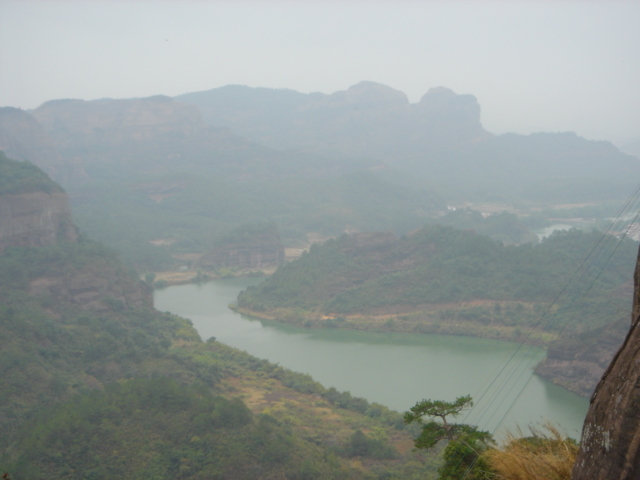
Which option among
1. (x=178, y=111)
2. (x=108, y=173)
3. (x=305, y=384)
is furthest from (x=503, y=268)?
(x=178, y=111)

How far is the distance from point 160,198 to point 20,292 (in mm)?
50146

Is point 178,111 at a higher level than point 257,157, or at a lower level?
higher

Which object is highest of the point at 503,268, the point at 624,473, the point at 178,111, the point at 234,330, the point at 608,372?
the point at 178,111

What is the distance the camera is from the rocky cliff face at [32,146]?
70750 mm

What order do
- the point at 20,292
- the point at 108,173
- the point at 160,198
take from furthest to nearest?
the point at 108,173
the point at 160,198
the point at 20,292

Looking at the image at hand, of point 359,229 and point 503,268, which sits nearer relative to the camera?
point 503,268

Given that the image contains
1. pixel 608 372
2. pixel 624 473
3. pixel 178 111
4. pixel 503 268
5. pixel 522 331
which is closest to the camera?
pixel 624 473

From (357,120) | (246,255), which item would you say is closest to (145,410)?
(246,255)

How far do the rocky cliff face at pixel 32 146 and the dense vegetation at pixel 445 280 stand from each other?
4342 centimetres

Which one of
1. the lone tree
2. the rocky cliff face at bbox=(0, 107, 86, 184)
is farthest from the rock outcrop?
the lone tree

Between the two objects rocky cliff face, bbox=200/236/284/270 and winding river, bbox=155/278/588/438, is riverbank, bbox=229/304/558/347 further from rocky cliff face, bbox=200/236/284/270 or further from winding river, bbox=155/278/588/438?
rocky cliff face, bbox=200/236/284/270

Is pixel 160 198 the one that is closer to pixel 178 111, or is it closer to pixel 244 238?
pixel 244 238

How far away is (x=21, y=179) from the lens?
32656 mm

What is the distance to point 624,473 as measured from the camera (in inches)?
147
